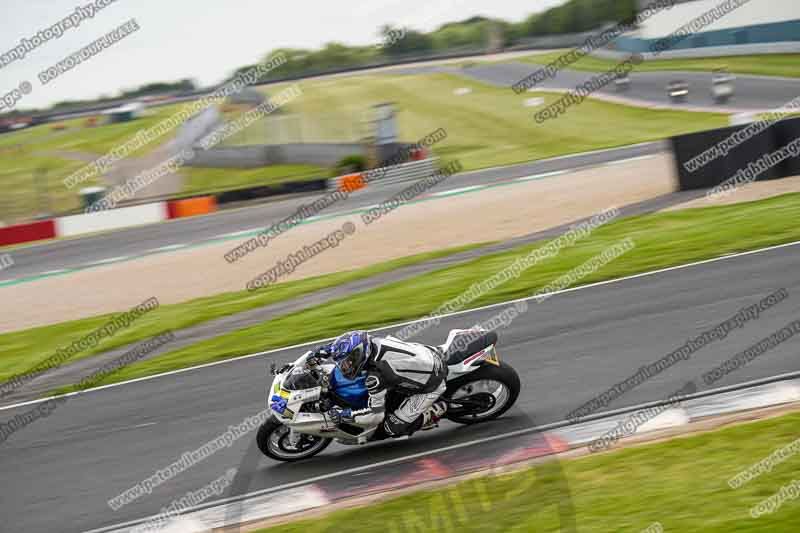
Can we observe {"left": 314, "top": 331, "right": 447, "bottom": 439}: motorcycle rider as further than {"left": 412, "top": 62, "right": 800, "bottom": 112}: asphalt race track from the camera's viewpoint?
No

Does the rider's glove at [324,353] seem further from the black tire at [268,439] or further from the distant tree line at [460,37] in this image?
the distant tree line at [460,37]

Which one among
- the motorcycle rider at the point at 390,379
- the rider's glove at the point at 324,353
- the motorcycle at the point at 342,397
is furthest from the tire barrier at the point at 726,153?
the rider's glove at the point at 324,353

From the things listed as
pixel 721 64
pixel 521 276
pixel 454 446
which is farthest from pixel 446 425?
pixel 721 64

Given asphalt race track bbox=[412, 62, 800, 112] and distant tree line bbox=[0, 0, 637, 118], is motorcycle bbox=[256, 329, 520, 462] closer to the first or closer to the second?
asphalt race track bbox=[412, 62, 800, 112]

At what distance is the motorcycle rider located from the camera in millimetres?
8680

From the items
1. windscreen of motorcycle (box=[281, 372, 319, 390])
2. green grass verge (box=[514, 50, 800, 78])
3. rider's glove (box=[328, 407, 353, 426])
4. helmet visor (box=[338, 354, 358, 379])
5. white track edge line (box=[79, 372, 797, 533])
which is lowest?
green grass verge (box=[514, 50, 800, 78])

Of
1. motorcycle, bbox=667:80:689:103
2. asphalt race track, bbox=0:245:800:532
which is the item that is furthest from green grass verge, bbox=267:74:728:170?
asphalt race track, bbox=0:245:800:532

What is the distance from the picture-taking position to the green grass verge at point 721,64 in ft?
145

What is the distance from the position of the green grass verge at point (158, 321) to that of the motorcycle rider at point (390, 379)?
297 inches

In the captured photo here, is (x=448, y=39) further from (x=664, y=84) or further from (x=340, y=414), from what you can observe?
(x=340, y=414)

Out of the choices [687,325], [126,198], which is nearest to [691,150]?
[687,325]

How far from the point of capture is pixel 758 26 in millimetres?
50312

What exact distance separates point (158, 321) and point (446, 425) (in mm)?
8217

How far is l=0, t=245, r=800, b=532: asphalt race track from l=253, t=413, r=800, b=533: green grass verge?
1.30m
